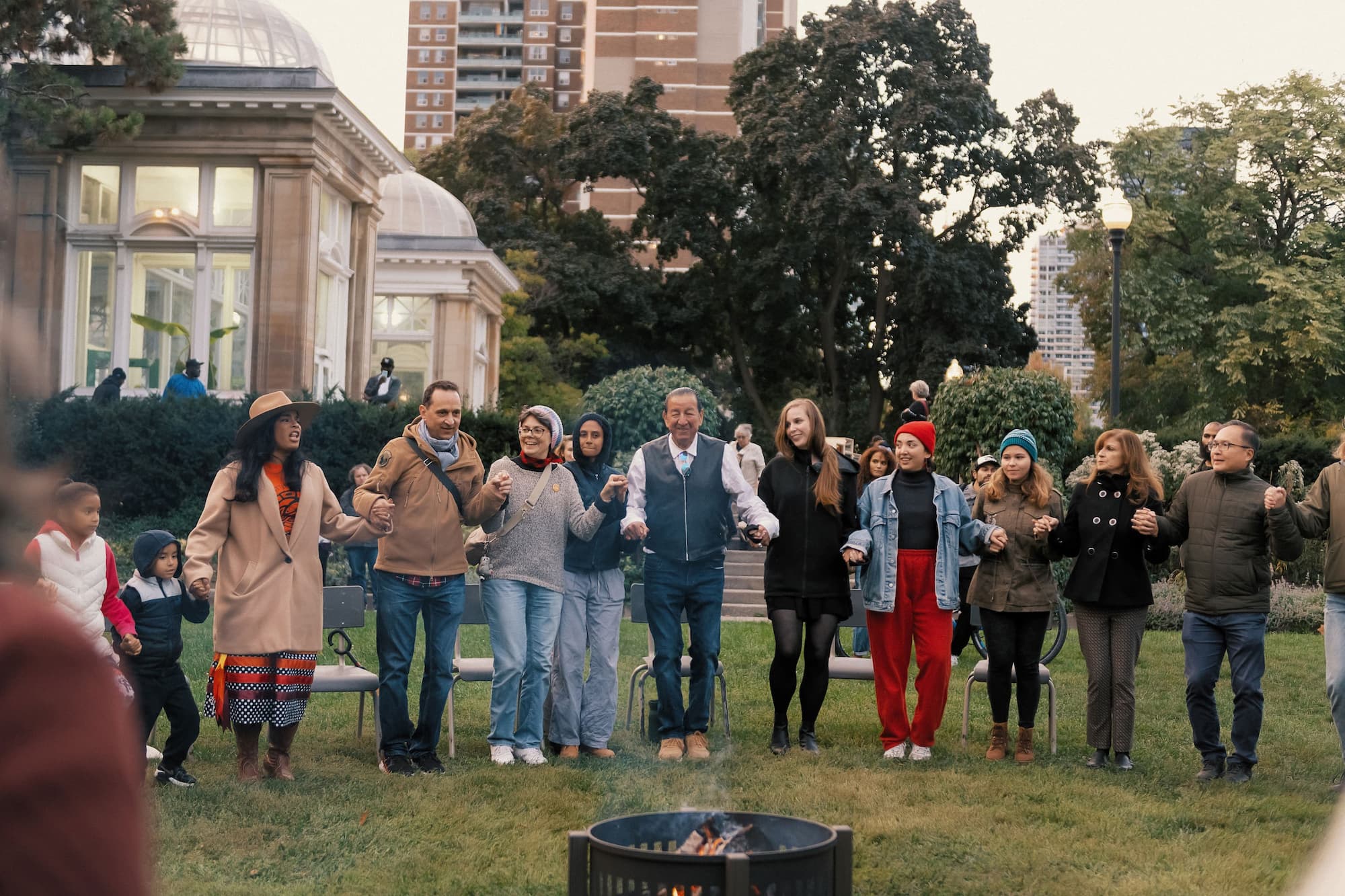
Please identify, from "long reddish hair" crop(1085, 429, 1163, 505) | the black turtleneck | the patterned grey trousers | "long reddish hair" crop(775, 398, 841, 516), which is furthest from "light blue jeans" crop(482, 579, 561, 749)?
"long reddish hair" crop(1085, 429, 1163, 505)

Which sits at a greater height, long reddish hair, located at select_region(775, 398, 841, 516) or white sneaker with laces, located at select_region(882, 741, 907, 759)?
long reddish hair, located at select_region(775, 398, 841, 516)

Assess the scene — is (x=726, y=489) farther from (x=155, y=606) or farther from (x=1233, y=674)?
(x=155, y=606)

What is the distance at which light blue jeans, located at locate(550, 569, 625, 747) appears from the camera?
29.8ft

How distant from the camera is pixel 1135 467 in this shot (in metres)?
8.98

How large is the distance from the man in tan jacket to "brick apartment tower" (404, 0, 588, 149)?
134 meters

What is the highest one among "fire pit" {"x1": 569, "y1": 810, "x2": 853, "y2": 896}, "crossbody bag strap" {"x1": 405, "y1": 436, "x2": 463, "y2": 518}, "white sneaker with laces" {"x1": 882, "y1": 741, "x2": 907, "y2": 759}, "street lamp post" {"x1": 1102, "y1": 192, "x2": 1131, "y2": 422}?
"street lamp post" {"x1": 1102, "y1": 192, "x2": 1131, "y2": 422}

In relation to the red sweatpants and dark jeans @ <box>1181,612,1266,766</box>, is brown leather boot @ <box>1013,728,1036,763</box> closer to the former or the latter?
the red sweatpants

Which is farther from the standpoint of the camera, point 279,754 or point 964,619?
point 964,619

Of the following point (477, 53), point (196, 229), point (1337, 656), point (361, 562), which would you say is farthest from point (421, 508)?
point (477, 53)

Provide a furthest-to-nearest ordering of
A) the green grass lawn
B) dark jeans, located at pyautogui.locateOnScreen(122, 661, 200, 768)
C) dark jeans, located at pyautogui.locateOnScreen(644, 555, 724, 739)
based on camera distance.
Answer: dark jeans, located at pyautogui.locateOnScreen(644, 555, 724, 739) → dark jeans, located at pyautogui.locateOnScreen(122, 661, 200, 768) → the green grass lawn

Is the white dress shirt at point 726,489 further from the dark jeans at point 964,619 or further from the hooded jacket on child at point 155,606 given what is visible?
the dark jeans at point 964,619

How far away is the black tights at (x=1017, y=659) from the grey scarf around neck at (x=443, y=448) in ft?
11.9

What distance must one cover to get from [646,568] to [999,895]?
139 inches

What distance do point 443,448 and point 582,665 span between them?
1.74 m
